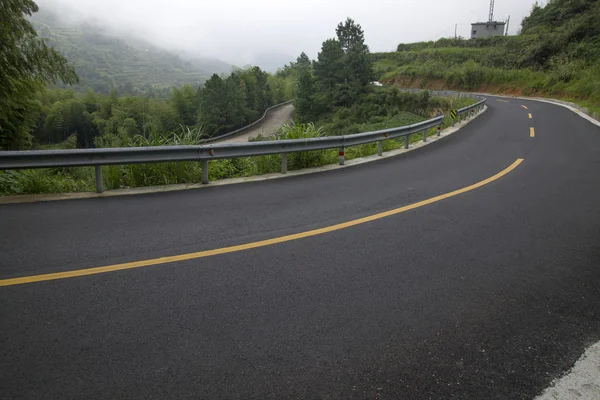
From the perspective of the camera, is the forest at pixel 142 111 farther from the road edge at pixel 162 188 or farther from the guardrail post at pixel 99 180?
the guardrail post at pixel 99 180

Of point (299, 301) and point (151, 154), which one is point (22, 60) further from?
point (299, 301)

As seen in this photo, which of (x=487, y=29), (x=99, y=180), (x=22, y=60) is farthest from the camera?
(x=487, y=29)

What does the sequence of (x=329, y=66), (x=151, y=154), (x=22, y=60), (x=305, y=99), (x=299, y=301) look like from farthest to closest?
(x=305, y=99) → (x=329, y=66) → (x=22, y=60) → (x=151, y=154) → (x=299, y=301)

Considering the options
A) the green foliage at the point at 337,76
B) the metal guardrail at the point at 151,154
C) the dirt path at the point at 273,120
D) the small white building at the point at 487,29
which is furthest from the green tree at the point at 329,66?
the metal guardrail at the point at 151,154

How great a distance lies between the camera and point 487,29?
3558 inches

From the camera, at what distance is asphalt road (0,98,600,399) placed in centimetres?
256

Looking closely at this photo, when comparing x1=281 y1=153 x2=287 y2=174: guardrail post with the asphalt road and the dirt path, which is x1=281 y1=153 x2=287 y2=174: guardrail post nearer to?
the asphalt road

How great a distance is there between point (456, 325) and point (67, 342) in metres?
3.00

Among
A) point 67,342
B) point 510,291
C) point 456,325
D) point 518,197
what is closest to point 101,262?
point 67,342

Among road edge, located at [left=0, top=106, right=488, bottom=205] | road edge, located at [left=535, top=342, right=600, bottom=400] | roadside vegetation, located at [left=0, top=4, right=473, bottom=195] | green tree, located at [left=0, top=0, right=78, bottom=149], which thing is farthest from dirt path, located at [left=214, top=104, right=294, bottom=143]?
road edge, located at [left=535, top=342, right=600, bottom=400]

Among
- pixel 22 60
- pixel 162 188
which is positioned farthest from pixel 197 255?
pixel 22 60

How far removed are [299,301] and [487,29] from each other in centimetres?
10528

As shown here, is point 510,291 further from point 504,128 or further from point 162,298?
point 504,128

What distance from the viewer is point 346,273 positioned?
13.2 feet
